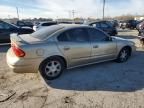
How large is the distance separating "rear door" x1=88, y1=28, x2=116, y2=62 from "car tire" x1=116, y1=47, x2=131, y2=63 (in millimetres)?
499

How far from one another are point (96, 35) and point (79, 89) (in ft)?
7.47

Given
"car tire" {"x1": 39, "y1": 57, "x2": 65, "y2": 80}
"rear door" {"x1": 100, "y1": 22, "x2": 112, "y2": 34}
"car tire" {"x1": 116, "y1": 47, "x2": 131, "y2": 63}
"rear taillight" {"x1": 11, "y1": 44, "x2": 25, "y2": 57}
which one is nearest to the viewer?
"rear taillight" {"x1": 11, "y1": 44, "x2": 25, "y2": 57}

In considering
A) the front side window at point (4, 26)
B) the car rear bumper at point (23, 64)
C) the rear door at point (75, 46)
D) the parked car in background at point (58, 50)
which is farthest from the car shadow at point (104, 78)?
the front side window at point (4, 26)

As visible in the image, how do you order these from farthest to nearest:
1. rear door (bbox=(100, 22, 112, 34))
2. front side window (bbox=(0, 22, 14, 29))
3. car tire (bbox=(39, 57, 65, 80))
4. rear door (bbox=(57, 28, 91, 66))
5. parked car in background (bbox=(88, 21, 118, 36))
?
rear door (bbox=(100, 22, 112, 34)) → parked car in background (bbox=(88, 21, 118, 36)) → front side window (bbox=(0, 22, 14, 29)) → rear door (bbox=(57, 28, 91, 66)) → car tire (bbox=(39, 57, 65, 80))

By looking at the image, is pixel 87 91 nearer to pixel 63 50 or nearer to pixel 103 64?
pixel 63 50

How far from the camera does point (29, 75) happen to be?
5.72 meters

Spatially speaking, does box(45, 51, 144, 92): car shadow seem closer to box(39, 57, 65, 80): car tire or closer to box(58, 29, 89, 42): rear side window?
box(39, 57, 65, 80): car tire

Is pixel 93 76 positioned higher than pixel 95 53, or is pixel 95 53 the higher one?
pixel 95 53

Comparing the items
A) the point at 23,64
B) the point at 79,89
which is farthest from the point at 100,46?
the point at 23,64

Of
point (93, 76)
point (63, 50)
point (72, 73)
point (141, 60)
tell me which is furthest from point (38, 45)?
point (141, 60)

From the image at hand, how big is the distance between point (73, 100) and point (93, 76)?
1657mm

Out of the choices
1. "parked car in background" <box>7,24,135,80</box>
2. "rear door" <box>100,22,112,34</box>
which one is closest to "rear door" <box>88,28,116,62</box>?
"parked car in background" <box>7,24,135,80</box>

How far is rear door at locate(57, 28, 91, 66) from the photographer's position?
540cm

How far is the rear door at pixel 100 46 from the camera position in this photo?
6078 mm
